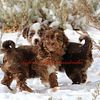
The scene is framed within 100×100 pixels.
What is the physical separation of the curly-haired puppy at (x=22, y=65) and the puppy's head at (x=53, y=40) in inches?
8.7

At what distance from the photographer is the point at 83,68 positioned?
629 centimetres

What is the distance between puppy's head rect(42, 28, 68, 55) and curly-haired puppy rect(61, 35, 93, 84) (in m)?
0.51

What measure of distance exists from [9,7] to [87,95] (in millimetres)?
4977

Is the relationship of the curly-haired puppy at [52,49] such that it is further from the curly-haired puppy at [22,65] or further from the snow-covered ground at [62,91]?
the snow-covered ground at [62,91]

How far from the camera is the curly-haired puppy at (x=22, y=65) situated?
587cm

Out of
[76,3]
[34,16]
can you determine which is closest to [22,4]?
[34,16]

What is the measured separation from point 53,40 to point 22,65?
1.69ft

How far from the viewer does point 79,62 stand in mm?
6277

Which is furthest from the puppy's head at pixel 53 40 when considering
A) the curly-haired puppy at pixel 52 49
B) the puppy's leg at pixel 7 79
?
the puppy's leg at pixel 7 79

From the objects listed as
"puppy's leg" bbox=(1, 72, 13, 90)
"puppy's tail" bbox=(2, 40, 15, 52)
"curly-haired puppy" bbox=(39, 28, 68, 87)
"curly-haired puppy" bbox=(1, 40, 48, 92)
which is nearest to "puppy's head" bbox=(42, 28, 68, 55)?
"curly-haired puppy" bbox=(39, 28, 68, 87)

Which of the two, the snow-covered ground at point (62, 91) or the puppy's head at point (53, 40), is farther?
the puppy's head at point (53, 40)

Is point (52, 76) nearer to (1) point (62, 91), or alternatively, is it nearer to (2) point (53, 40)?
(1) point (62, 91)

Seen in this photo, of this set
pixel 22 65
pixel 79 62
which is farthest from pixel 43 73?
pixel 79 62

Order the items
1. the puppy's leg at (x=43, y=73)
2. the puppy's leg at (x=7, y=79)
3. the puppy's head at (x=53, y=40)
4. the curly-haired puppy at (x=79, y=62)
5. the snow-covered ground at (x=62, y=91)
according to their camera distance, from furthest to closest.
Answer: the curly-haired puppy at (x=79, y=62), the puppy's leg at (x=7, y=79), the puppy's leg at (x=43, y=73), the puppy's head at (x=53, y=40), the snow-covered ground at (x=62, y=91)
